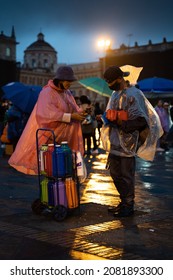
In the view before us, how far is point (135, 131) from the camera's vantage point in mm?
6668

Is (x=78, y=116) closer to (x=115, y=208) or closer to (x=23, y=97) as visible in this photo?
(x=115, y=208)

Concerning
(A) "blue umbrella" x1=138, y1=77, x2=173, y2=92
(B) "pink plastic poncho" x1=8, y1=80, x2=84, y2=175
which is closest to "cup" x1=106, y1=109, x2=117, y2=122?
(B) "pink plastic poncho" x1=8, y1=80, x2=84, y2=175

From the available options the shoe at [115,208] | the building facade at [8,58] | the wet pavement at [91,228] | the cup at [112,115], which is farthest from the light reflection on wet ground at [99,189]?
the building facade at [8,58]

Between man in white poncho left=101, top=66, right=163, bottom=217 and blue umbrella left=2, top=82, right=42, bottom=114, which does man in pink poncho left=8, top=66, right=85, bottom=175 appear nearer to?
man in white poncho left=101, top=66, right=163, bottom=217

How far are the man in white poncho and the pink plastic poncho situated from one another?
450 mm

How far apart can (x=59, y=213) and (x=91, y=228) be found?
1.68ft

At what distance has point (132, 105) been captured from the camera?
6.61 m

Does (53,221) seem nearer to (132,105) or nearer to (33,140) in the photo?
(33,140)

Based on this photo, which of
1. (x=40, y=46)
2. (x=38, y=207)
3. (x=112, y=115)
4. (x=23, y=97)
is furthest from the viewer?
(x=40, y=46)

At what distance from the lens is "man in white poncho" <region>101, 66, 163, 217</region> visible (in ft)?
21.6

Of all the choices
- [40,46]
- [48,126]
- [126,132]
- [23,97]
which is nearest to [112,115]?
[126,132]

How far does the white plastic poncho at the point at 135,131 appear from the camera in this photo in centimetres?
661

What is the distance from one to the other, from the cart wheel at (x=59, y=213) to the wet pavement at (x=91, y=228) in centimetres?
6
